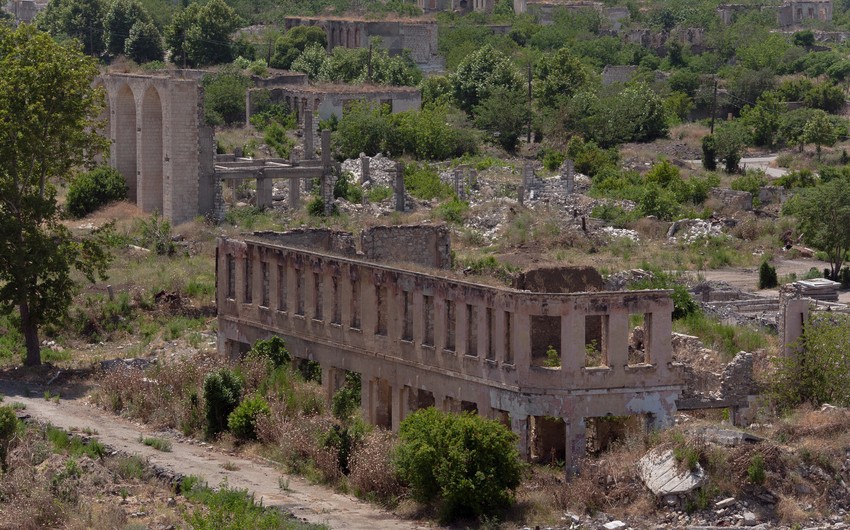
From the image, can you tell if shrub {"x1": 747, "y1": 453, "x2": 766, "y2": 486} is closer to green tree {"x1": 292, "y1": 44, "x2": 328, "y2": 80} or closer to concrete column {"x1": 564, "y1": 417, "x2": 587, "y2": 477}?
concrete column {"x1": 564, "y1": 417, "x2": 587, "y2": 477}

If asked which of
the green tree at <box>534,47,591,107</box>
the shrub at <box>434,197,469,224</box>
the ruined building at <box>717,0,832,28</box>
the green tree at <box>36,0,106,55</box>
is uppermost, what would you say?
the ruined building at <box>717,0,832,28</box>

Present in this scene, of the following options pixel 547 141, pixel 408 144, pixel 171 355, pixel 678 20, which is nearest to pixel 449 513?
pixel 171 355

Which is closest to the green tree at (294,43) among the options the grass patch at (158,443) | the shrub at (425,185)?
the shrub at (425,185)

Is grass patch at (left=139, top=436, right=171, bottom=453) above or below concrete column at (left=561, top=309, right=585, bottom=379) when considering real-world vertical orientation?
below

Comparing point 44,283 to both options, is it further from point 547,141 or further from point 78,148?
point 547,141

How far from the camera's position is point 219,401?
99.0 ft

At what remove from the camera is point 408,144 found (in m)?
61.0

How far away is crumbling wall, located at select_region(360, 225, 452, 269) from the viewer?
120ft

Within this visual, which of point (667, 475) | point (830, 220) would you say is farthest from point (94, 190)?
point (667, 475)

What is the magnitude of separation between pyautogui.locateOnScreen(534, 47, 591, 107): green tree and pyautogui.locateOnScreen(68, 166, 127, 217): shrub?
21.9m

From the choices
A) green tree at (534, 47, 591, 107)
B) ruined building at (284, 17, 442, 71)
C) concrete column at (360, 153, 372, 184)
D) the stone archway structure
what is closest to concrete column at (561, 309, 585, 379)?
the stone archway structure

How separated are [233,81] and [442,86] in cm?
919

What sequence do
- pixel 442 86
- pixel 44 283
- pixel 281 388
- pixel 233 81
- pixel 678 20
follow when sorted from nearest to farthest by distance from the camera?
pixel 281 388 < pixel 44 283 < pixel 233 81 < pixel 442 86 < pixel 678 20

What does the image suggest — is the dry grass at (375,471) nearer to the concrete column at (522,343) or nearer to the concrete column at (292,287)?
the concrete column at (522,343)
